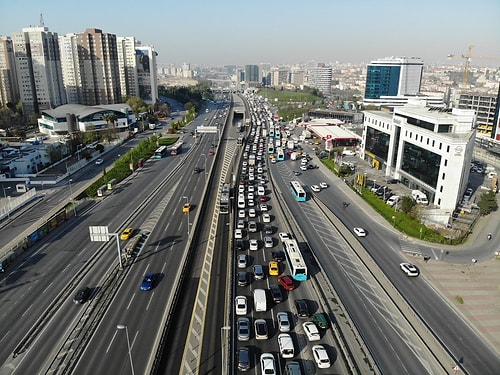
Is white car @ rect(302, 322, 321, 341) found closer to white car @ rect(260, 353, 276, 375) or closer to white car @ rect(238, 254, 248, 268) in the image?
white car @ rect(260, 353, 276, 375)

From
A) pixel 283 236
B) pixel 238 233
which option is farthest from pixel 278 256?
pixel 238 233

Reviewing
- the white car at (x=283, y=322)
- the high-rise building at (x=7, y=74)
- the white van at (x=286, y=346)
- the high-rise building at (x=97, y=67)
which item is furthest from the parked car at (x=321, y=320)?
the high-rise building at (x=7, y=74)

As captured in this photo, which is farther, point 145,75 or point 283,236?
point 145,75

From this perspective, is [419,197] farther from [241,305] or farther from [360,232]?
[241,305]

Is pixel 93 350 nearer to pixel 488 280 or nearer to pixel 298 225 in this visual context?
pixel 298 225

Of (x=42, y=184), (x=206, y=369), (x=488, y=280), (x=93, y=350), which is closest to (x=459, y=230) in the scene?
(x=488, y=280)

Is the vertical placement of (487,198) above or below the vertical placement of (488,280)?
above
